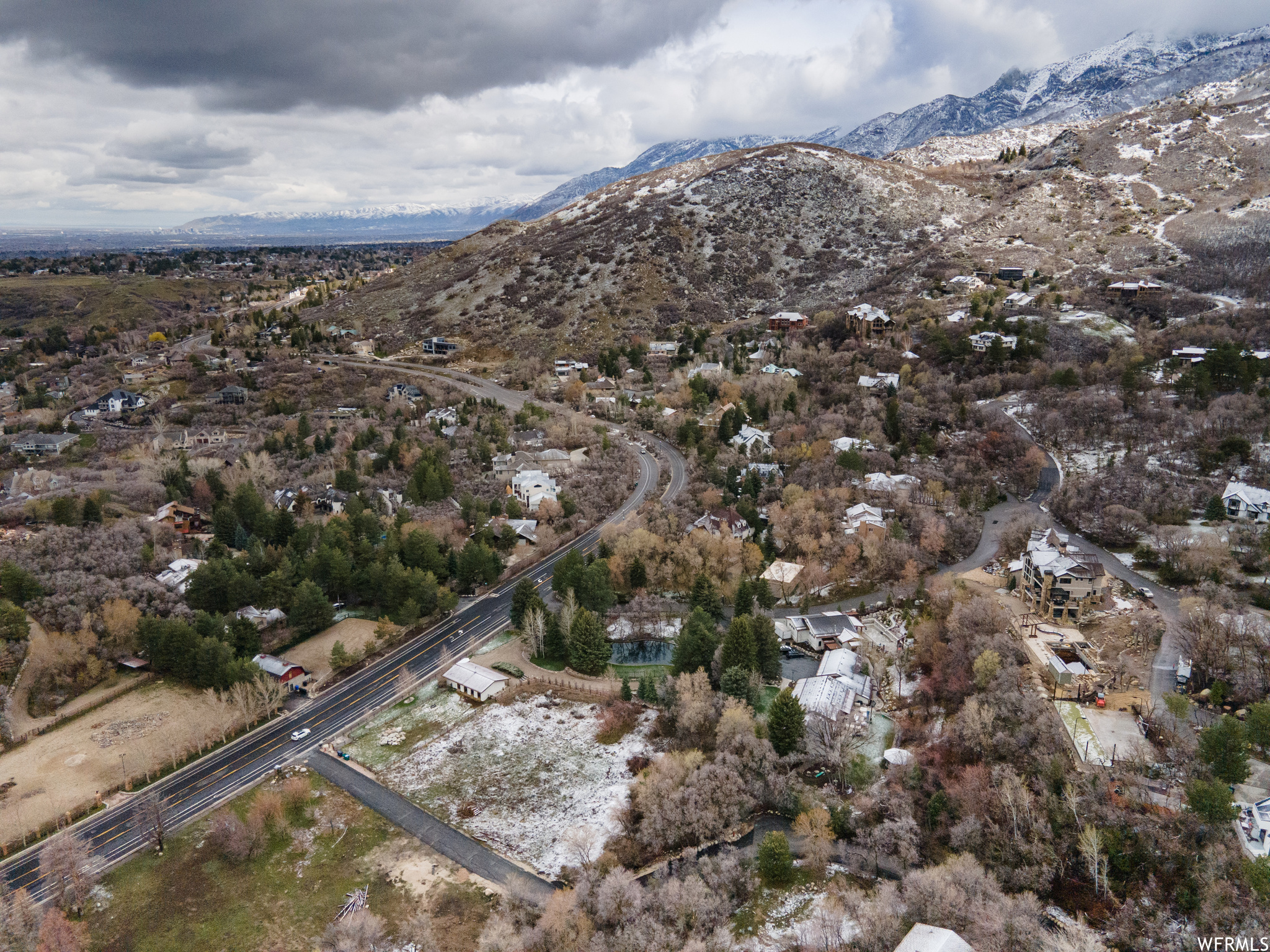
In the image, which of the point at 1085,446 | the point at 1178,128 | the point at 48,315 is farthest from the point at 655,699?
the point at 48,315

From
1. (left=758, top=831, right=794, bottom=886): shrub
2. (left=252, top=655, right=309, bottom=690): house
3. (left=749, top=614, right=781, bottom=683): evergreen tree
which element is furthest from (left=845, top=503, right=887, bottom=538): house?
(left=252, top=655, right=309, bottom=690): house

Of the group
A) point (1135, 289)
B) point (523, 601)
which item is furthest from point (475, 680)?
point (1135, 289)

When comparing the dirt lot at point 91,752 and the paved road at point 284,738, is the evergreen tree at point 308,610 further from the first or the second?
the dirt lot at point 91,752

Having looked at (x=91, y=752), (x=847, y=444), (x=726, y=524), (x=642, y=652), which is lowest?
(x=642, y=652)

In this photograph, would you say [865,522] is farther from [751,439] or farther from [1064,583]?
[751,439]

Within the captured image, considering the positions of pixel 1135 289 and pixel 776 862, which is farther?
pixel 1135 289

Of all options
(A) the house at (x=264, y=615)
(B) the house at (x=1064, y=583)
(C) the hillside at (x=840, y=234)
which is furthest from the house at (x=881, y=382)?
(A) the house at (x=264, y=615)

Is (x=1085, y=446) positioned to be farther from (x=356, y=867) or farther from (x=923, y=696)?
(x=356, y=867)

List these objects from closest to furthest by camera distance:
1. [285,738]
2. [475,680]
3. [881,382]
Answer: [285,738] < [475,680] < [881,382]
